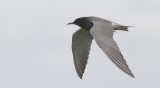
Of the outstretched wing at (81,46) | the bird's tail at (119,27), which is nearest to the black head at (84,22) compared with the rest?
the outstretched wing at (81,46)

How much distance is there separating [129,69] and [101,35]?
2.75m

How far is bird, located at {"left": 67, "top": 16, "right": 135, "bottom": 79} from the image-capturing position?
1200cm

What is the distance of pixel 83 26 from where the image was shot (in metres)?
17.8

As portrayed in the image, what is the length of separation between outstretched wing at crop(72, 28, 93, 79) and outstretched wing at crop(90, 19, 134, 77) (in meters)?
2.04

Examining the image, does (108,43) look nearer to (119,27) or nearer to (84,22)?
(119,27)

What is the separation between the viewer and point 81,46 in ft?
61.3

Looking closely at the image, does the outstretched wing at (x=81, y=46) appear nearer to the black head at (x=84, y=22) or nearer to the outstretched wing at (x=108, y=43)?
the black head at (x=84, y=22)

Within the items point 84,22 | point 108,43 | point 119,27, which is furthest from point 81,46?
point 108,43

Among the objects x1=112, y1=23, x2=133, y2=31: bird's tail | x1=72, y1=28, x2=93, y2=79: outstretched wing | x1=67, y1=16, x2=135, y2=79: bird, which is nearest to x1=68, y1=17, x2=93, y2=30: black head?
x1=67, y1=16, x2=135, y2=79: bird

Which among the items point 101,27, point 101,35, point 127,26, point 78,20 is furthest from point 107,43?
point 78,20

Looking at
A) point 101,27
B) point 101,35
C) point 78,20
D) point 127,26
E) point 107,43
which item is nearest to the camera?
point 107,43

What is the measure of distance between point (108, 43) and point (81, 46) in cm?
564

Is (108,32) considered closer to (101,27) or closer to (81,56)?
(101,27)

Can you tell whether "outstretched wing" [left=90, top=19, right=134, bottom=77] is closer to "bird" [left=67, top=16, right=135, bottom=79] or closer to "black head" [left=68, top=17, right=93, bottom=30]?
"bird" [left=67, top=16, right=135, bottom=79]
